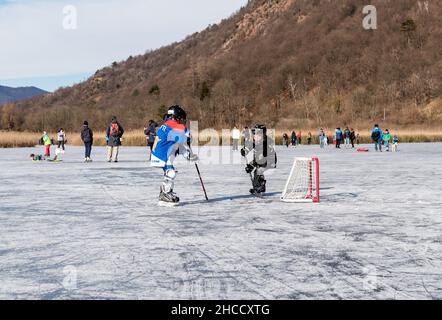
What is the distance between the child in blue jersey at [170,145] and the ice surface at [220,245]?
1.33ft

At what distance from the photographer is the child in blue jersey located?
33.1 feet

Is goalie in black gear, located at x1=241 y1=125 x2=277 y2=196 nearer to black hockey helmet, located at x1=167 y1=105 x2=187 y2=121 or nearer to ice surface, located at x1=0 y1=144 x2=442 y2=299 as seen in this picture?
ice surface, located at x1=0 y1=144 x2=442 y2=299

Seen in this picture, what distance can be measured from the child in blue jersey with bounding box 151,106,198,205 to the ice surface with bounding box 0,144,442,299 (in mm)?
406

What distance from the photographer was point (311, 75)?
321 ft

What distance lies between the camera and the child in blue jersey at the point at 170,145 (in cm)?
1008

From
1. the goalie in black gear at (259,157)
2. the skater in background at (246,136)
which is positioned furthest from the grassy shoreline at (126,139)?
the goalie in black gear at (259,157)

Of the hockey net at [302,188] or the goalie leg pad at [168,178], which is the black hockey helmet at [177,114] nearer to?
the goalie leg pad at [168,178]

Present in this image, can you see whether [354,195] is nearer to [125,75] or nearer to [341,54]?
[341,54]

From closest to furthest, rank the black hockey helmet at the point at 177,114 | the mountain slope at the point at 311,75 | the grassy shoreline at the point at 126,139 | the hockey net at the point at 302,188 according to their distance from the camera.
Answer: the black hockey helmet at the point at 177,114
the hockey net at the point at 302,188
the grassy shoreline at the point at 126,139
the mountain slope at the point at 311,75

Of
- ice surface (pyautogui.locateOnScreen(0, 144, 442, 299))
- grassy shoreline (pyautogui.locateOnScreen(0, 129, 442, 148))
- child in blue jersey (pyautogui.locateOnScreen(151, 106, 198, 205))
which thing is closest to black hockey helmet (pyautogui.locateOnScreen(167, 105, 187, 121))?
child in blue jersey (pyautogui.locateOnScreen(151, 106, 198, 205))

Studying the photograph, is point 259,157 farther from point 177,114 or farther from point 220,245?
point 220,245

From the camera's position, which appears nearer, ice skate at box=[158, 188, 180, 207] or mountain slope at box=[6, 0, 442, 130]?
ice skate at box=[158, 188, 180, 207]
